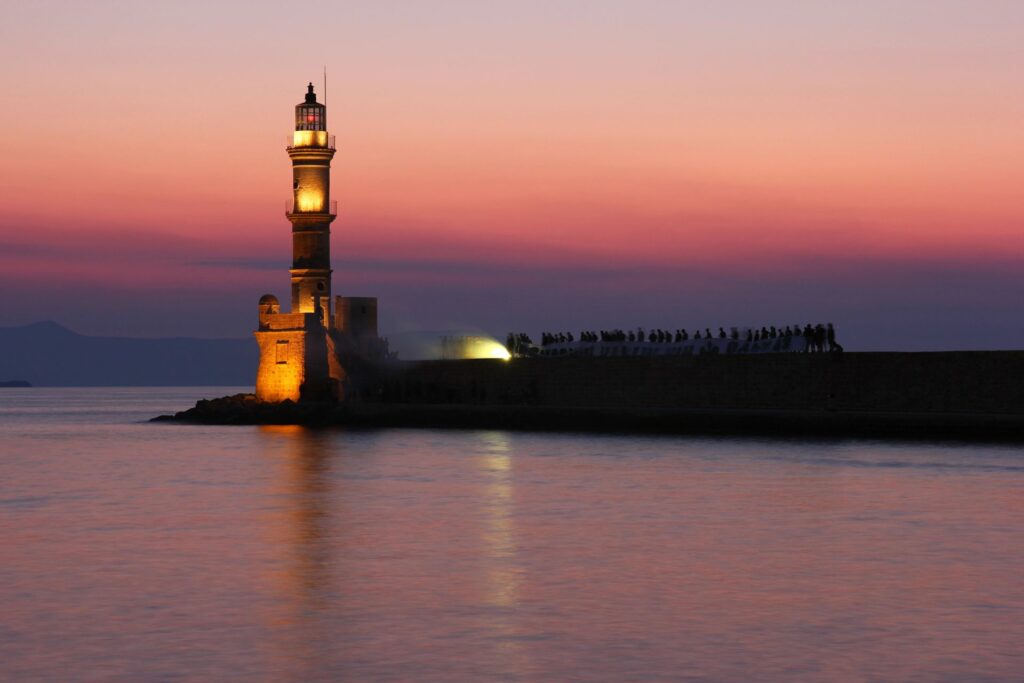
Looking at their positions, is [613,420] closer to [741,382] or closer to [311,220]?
[741,382]

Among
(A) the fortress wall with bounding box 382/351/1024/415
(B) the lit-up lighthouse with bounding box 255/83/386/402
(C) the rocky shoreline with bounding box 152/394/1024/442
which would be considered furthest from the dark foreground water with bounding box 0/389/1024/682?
(B) the lit-up lighthouse with bounding box 255/83/386/402

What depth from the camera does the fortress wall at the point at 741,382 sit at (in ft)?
133

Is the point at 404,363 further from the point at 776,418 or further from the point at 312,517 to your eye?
the point at 312,517

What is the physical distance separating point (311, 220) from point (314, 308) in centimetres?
340

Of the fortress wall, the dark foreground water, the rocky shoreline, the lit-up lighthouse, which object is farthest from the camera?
the lit-up lighthouse

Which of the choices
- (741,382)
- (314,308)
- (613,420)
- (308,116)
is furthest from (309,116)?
(741,382)

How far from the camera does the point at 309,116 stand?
198 ft

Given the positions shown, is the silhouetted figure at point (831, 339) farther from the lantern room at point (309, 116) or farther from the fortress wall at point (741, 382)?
the lantern room at point (309, 116)

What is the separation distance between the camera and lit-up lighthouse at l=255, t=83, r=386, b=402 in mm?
59594

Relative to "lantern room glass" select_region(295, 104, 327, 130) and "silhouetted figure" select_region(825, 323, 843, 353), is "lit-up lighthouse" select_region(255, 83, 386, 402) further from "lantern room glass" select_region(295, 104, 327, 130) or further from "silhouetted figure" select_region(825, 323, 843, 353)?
"silhouetted figure" select_region(825, 323, 843, 353)

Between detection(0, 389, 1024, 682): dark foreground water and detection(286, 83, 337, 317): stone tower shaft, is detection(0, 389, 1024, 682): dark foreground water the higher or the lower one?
the lower one

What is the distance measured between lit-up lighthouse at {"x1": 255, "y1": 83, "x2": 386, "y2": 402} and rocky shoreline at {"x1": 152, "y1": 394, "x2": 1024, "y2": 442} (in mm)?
1250

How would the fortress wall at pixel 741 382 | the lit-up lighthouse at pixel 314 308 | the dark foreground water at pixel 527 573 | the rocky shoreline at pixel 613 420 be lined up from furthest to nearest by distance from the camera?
the lit-up lighthouse at pixel 314 308, the fortress wall at pixel 741 382, the rocky shoreline at pixel 613 420, the dark foreground water at pixel 527 573

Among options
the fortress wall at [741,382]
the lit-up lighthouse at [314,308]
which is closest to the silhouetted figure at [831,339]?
the fortress wall at [741,382]
